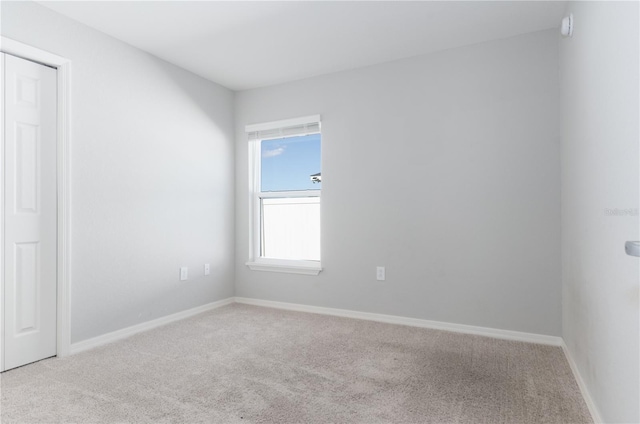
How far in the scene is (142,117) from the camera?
3.07 metres

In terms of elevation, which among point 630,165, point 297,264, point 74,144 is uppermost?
point 74,144

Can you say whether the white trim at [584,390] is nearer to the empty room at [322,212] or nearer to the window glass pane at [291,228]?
the empty room at [322,212]

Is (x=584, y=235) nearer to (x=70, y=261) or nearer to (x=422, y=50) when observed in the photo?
(x=422, y=50)

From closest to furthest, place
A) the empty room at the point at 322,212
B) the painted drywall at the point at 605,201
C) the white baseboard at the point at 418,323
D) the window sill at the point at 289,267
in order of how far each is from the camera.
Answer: the painted drywall at the point at 605,201 < the empty room at the point at 322,212 < the white baseboard at the point at 418,323 < the window sill at the point at 289,267

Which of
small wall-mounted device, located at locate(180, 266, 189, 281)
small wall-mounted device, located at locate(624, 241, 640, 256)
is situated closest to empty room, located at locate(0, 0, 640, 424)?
small wall-mounted device, located at locate(180, 266, 189, 281)

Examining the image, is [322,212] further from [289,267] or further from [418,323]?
[418,323]

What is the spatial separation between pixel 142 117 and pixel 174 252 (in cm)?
122

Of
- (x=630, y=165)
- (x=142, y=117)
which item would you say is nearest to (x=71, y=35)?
(x=142, y=117)

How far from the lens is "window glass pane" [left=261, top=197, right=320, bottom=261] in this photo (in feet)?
12.3

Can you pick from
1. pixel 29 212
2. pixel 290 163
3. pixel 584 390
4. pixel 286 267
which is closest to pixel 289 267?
pixel 286 267

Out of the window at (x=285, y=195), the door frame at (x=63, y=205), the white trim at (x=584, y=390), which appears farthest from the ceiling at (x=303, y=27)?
the white trim at (x=584, y=390)

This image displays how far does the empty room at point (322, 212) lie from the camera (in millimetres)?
1759

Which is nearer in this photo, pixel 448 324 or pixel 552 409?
pixel 552 409

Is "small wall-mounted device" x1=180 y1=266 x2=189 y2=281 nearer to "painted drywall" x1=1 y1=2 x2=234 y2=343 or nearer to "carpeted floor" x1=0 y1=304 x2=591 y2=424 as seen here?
"painted drywall" x1=1 y1=2 x2=234 y2=343
